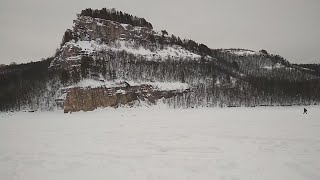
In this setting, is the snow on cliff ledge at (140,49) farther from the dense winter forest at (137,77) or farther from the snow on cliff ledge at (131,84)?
Result: the snow on cliff ledge at (131,84)

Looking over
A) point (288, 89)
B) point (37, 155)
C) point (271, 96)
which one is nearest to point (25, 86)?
point (271, 96)

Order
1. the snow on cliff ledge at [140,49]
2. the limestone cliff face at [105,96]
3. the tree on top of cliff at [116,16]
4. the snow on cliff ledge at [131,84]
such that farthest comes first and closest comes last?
1. the tree on top of cliff at [116,16]
2. the snow on cliff ledge at [140,49]
3. the snow on cliff ledge at [131,84]
4. the limestone cliff face at [105,96]

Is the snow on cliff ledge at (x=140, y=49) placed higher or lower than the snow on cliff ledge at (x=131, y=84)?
higher

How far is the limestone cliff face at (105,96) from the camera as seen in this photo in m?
92.4

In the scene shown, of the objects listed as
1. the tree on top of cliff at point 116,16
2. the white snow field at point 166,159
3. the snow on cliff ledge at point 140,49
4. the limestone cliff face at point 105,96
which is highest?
the tree on top of cliff at point 116,16

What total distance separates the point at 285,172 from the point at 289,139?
8416mm

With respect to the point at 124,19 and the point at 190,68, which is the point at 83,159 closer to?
the point at 190,68

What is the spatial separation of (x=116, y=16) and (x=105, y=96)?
65.7m

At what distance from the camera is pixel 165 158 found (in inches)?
556

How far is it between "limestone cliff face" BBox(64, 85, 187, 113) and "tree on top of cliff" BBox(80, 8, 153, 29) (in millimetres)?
48635

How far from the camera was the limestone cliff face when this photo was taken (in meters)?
92.4

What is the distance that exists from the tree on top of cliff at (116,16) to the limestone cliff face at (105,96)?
48635 millimetres

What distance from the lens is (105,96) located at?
324ft

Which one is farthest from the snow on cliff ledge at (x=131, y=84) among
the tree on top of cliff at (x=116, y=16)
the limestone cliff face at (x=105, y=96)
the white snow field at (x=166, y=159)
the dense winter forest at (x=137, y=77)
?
the white snow field at (x=166, y=159)
